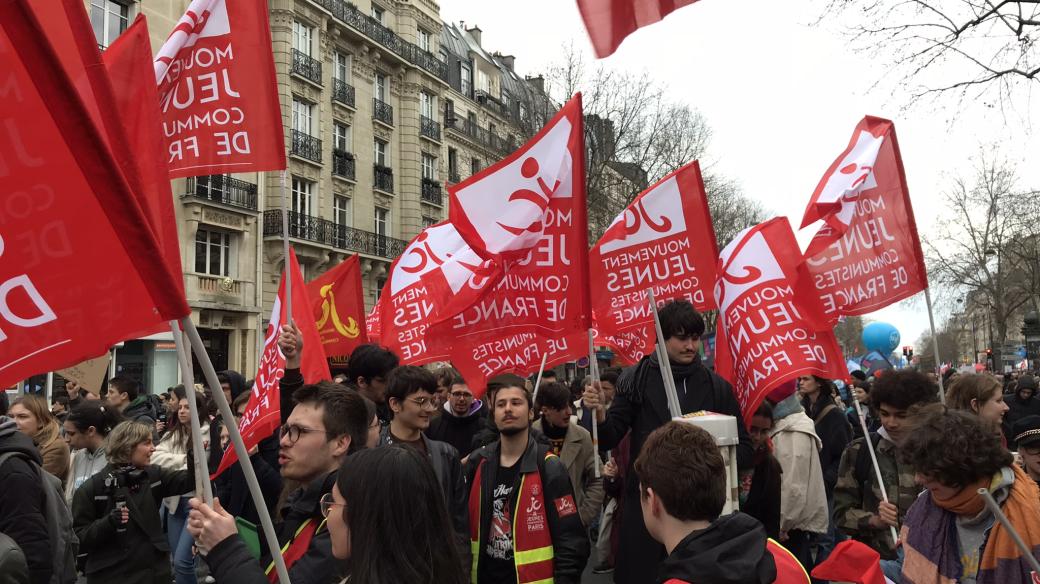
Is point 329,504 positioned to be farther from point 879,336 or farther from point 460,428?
point 879,336

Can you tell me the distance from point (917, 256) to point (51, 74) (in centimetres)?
552

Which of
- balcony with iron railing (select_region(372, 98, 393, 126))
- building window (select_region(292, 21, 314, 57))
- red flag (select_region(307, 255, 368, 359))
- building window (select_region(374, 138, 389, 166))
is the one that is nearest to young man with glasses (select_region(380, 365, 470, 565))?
red flag (select_region(307, 255, 368, 359))

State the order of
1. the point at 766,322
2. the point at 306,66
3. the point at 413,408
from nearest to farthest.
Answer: the point at 413,408 → the point at 766,322 → the point at 306,66

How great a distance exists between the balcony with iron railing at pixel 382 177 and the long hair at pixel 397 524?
109 ft

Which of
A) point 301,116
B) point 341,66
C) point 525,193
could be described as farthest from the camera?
point 341,66

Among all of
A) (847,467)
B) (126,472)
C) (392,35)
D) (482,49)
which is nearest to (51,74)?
(126,472)

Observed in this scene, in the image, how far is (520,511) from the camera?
13.0 feet

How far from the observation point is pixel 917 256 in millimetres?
5648

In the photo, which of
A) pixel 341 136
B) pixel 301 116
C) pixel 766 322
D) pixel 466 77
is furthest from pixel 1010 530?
pixel 466 77

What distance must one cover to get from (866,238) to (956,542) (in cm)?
335

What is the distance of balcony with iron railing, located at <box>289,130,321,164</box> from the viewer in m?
29.7

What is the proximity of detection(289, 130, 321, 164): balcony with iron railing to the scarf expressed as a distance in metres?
28.8

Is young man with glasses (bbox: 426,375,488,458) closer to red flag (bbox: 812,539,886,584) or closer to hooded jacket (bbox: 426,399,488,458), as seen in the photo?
hooded jacket (bbox: 426,399,488,458)

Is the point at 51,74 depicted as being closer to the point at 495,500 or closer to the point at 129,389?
the point at 495,500
